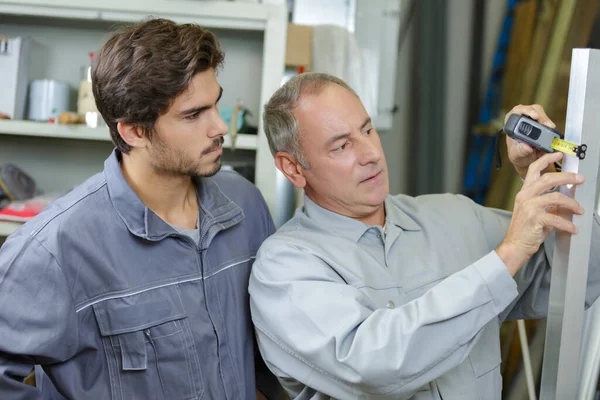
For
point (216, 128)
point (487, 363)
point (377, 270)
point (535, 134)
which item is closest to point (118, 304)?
point (216, 128)

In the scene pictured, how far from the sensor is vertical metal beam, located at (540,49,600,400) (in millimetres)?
1069

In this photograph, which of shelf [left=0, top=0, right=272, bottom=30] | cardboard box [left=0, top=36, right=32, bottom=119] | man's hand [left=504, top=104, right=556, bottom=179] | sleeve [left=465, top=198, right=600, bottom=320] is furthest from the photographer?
cardboard box [left=0, top=36, right=32, bottom=119]

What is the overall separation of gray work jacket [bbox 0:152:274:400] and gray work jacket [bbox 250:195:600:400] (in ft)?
0.39

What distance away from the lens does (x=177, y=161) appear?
147 centimetres

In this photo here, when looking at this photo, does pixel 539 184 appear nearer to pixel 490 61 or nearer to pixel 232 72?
pixel 232 72

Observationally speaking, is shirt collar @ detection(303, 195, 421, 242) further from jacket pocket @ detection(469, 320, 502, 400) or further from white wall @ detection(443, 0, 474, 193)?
white wall @ detection(443, 0, 474, 193)

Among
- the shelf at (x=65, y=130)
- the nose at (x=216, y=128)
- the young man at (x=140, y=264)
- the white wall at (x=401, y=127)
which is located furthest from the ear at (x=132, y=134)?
the white wall at (x=401, y=127)

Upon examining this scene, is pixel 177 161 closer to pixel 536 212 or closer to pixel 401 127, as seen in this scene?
pixel 536 212

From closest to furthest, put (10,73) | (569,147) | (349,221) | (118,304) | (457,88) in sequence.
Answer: (569,147) → (118,304) → (349,221) → (10,73) → (457,88)

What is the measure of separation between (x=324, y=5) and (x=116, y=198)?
5.56ft

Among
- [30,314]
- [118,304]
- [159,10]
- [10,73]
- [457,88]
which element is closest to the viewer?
[30,314]

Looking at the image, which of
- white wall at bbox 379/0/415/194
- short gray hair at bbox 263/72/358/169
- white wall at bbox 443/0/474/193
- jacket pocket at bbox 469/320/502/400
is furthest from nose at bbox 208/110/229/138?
white wall at bbox 443/0/474/193

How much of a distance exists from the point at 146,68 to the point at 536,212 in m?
0.85

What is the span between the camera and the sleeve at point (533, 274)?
1361mm
